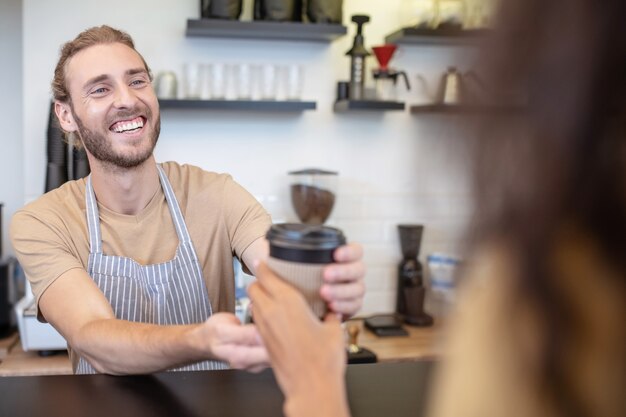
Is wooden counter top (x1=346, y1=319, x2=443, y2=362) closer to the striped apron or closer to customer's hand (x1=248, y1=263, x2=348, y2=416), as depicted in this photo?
the striped apron

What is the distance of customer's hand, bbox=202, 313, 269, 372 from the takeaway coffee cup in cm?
21

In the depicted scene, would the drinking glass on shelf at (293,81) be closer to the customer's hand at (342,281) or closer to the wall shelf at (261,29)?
the wall shelf at (261,29)

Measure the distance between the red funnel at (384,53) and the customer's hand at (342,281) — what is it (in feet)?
6.91

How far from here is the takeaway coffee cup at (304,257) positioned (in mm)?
761

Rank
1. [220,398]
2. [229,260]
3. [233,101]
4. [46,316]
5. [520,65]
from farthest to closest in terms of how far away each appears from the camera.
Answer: [233,101] → [229,260] → [46,316] → [220,398] → [520,65]

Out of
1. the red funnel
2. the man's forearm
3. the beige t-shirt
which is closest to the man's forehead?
the beige t-shirt

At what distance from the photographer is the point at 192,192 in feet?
5.96

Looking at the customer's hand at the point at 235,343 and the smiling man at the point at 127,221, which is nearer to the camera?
the customer's hand at the point at 235,343

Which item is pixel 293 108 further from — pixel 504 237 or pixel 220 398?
pixel 504 237

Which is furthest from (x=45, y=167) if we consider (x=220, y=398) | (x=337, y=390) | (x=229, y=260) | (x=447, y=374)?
(x=447, y=374)

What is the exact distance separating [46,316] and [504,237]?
4.53ft

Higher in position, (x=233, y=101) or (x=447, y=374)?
(x=233, y=101)

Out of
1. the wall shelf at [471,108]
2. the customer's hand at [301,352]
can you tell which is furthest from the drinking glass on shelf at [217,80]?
the wall shelf at [471,108]

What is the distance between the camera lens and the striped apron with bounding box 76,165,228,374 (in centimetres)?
164
